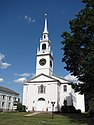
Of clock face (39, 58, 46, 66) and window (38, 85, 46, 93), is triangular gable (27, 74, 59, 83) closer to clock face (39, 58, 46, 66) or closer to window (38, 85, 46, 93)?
window (38, 85, 46, 93)

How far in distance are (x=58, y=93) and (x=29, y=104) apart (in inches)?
300

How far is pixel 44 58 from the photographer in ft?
161

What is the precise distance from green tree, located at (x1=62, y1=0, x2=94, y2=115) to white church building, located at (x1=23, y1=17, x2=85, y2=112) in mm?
20770

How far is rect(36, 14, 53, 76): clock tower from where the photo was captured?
48.3 meters

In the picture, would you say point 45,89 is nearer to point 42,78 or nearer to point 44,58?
point 42,78

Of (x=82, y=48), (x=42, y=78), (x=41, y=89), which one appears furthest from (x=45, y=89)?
(x=82, y=48)

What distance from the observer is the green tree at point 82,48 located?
2008 cm

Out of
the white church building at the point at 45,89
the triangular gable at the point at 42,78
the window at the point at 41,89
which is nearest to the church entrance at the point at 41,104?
the white church building at the point at 45,89

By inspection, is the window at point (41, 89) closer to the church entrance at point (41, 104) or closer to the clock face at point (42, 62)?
the church entrance at point (41, 104)

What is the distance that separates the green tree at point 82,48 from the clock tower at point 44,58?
2439 cm

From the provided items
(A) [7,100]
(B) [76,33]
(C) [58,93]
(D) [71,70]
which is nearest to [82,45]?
(B) [76,33]

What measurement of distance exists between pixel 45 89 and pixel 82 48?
24621mm

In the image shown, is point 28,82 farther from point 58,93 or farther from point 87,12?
point 87,12

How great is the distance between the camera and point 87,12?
70.3 ft
